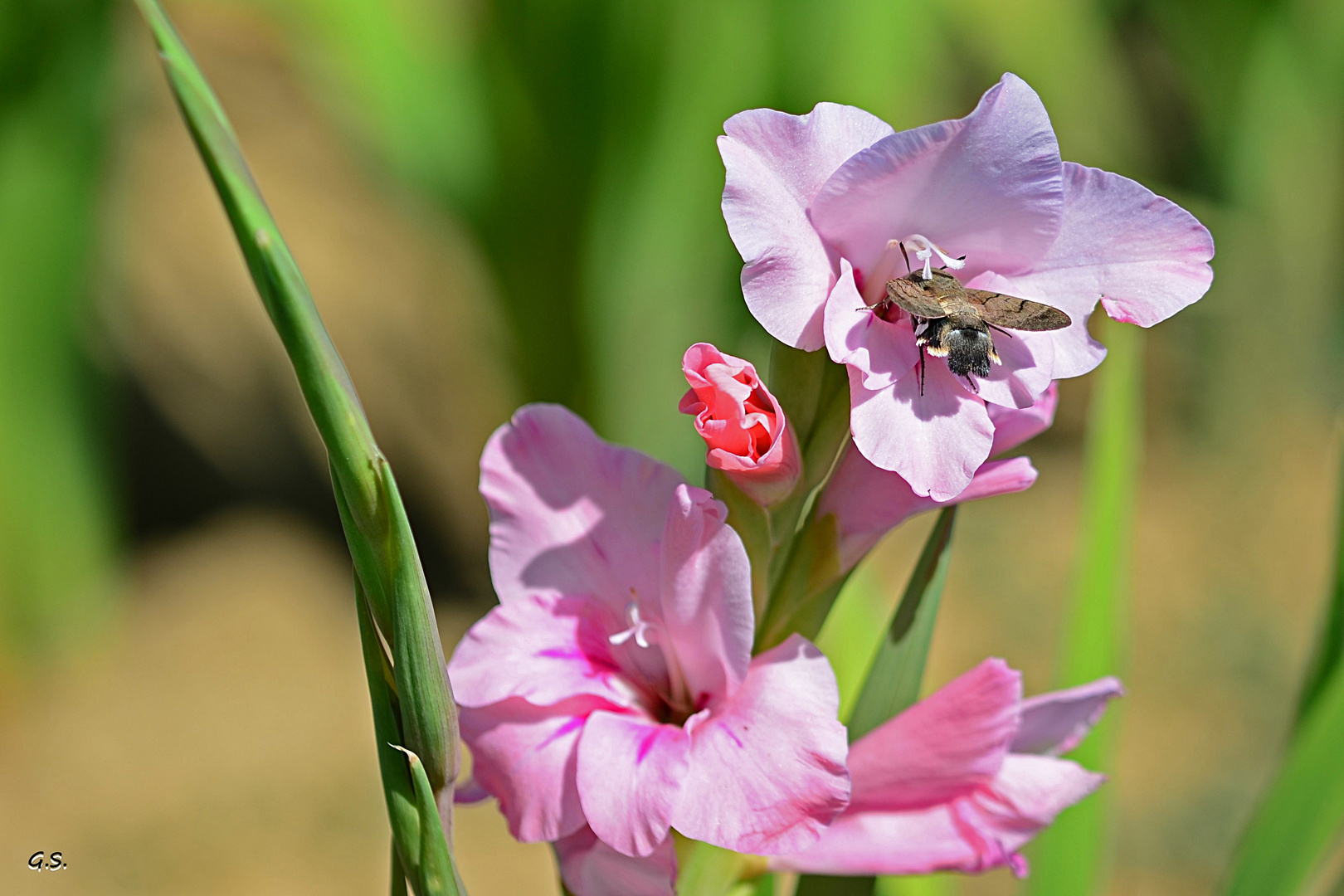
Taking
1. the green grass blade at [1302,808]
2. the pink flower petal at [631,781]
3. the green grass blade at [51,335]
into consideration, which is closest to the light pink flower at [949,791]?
the pink flower petal at [631,781]

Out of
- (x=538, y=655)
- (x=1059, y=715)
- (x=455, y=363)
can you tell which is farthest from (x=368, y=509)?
(x=455, y=363)

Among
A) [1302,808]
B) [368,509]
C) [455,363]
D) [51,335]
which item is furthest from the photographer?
[455,363]

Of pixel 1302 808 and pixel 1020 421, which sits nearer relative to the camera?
pixel 1020 421

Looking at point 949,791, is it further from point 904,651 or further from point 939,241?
point 939,241

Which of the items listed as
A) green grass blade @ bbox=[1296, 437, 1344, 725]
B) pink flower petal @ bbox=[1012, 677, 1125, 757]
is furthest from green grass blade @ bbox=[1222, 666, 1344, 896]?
pink flower petal @ bbox=[1012, 677, 1125, 757]

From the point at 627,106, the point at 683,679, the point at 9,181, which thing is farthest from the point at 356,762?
the point at 683,679

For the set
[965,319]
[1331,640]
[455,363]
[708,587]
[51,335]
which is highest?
[965,319]

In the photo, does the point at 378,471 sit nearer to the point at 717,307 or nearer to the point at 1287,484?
the point at 717,307

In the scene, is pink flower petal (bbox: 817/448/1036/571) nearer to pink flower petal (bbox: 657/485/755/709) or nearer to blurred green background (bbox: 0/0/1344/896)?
pink flower petal (bbox: 657/485/755/709)
